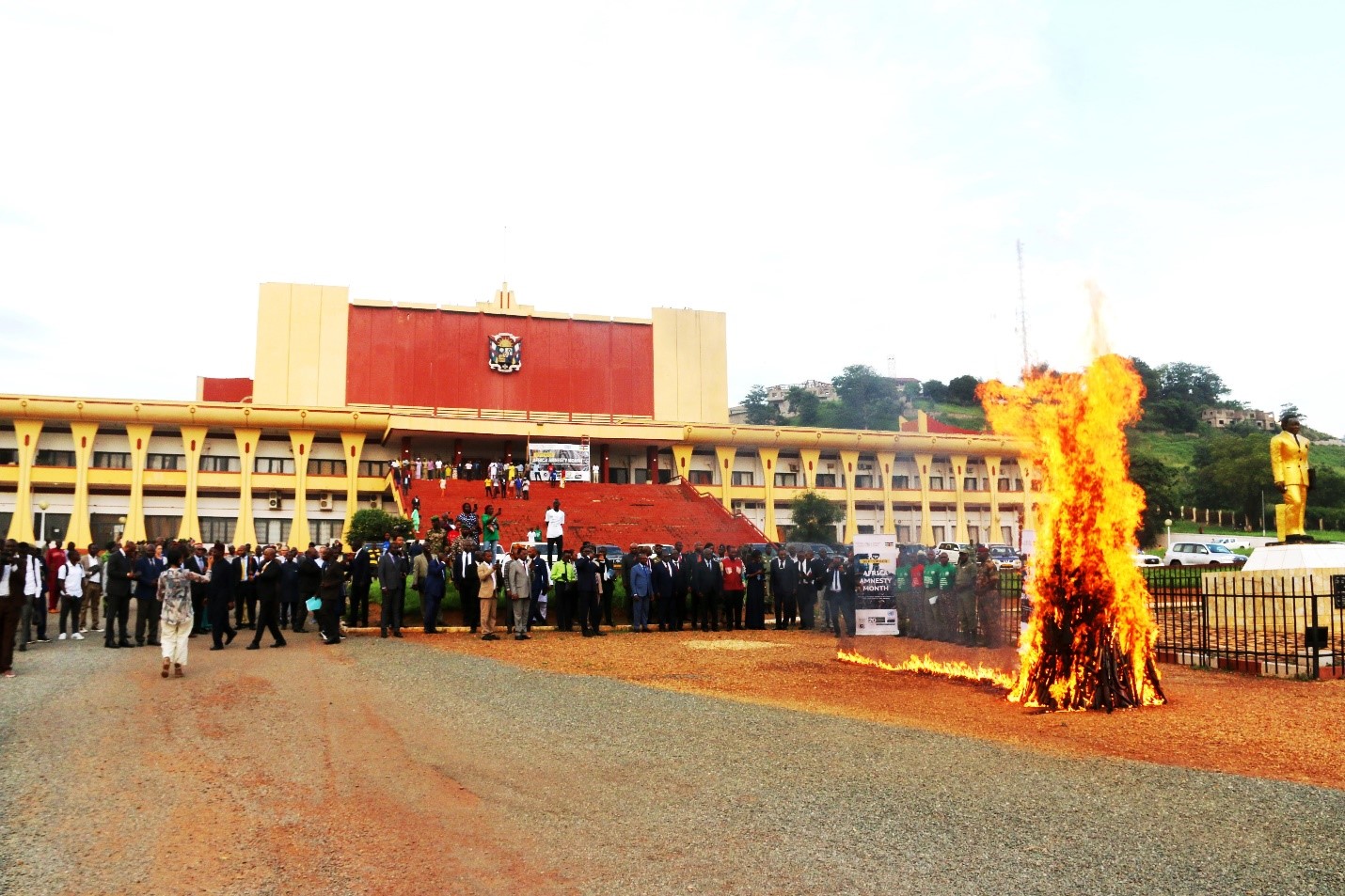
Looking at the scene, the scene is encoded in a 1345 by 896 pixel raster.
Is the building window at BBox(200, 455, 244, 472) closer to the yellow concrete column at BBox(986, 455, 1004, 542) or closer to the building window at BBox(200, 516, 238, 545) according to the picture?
the building window at BBox(200, 516, 238, 545)

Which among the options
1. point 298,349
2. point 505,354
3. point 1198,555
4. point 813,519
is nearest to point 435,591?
point 1198,555

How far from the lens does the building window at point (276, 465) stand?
53.5 m

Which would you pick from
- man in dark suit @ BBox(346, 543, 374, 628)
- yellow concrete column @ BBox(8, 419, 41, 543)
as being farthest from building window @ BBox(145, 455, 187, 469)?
man in dark suit @ BBox(346, 543, 374, 628)

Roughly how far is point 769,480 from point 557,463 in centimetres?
1556

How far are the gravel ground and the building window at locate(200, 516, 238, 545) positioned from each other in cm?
4460

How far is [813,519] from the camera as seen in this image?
182 ft

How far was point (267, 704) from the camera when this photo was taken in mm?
11266

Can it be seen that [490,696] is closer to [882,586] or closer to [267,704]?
[267,704]

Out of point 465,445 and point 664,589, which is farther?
point 465,445

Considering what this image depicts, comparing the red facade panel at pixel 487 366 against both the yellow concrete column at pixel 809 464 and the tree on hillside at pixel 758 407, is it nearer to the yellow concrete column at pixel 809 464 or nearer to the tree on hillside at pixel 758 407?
the yellow concrete column at pixel 809 464

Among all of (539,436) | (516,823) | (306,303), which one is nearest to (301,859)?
(516,823)

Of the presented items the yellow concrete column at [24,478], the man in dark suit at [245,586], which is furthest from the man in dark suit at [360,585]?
the yellow concrete column at [24,478]

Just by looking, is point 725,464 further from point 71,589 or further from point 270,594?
point 71,589

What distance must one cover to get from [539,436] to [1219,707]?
45527 mm
